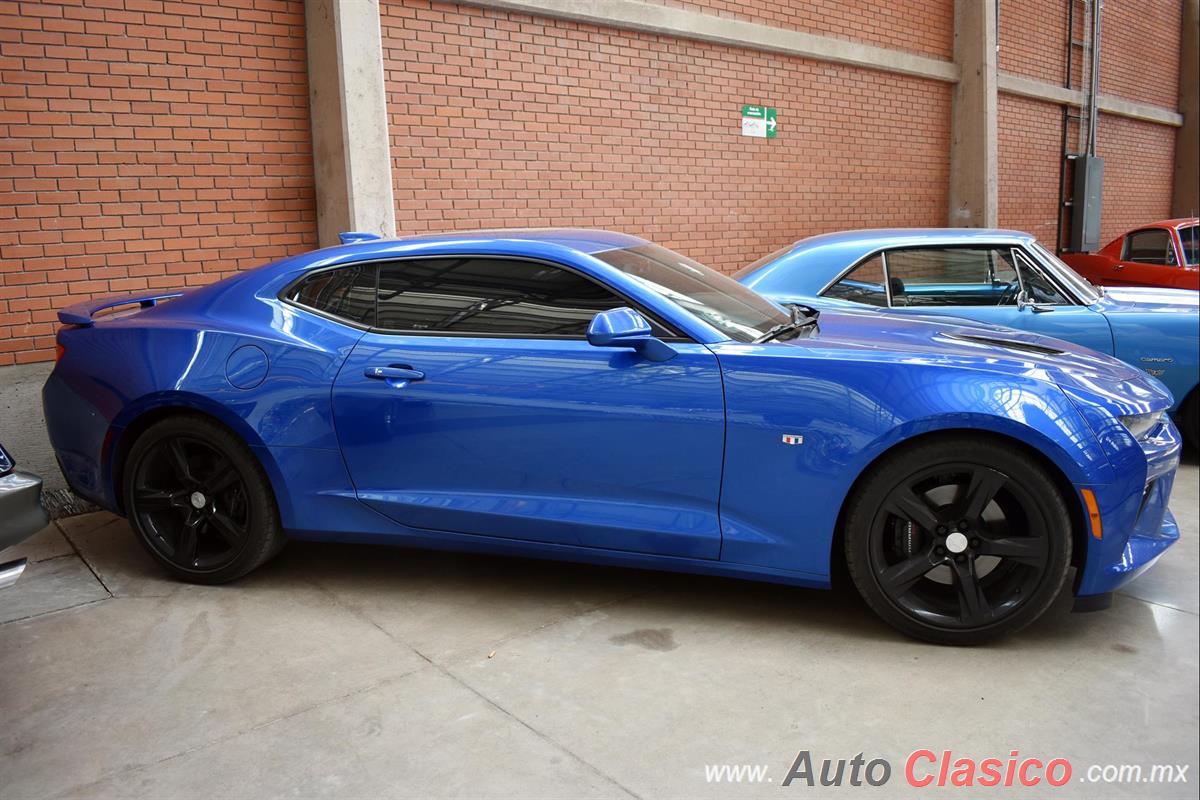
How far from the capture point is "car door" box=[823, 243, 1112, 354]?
19.8 ft

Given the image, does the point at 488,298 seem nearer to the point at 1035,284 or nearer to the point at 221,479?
the point at 221,479

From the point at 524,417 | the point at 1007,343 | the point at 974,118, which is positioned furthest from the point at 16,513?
the point at 974,118

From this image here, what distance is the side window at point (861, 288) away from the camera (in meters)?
5.99

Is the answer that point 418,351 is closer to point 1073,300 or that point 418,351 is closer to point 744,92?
point 1073,300

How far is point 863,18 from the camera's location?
1184 cm

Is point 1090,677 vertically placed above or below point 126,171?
below

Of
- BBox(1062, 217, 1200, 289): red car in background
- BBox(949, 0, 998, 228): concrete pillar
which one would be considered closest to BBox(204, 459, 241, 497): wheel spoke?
BBox(1062, 217, 1200, 289): red car in background

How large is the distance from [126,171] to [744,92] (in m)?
6.30

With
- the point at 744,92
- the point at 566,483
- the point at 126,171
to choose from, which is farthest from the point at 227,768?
the point at 744,92

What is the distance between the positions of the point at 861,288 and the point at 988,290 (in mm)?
893

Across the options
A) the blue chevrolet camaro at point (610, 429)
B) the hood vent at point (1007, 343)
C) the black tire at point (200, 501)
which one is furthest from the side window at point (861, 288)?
the black tire at point (200, 501)

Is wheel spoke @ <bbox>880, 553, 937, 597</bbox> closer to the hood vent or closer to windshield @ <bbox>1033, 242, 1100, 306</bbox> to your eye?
the hood vent

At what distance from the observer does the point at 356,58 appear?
22.8 ft

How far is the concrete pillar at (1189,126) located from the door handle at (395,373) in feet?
67.5
